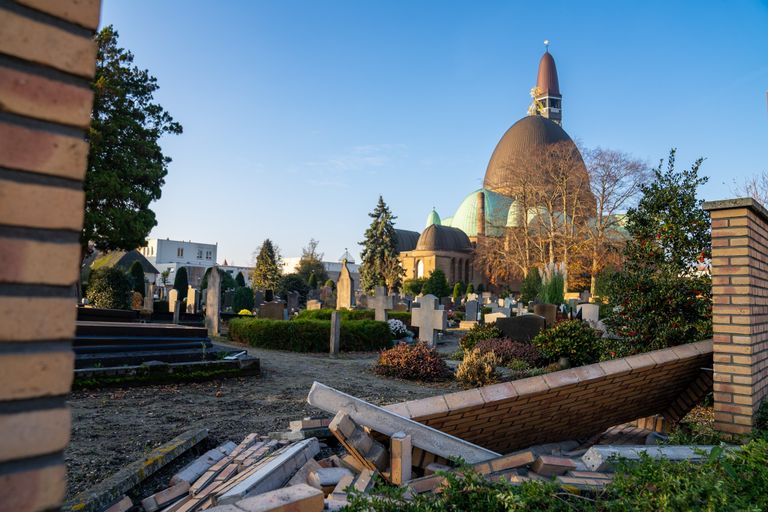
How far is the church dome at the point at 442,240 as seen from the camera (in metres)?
62.9

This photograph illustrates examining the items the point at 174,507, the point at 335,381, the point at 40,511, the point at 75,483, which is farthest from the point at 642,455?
the point at 335,381

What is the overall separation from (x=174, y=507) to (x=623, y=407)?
3.93 m

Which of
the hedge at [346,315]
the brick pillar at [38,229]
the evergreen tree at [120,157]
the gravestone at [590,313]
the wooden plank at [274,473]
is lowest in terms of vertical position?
the wooden plank at [274,473]

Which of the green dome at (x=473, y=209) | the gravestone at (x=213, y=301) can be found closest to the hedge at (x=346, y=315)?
the gravestone at (x=213, y=301)

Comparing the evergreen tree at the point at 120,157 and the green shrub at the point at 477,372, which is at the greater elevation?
the evergreen tree at the point at 120,157

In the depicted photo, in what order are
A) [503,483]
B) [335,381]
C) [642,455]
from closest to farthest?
[503,483] → [642,455] → [335,381]

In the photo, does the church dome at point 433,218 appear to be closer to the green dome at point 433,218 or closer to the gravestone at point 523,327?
the green dome at point 433,218

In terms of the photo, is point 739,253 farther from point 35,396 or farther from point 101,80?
point 101,80

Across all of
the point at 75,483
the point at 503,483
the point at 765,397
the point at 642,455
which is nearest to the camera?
the point at 503,483

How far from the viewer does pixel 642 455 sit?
11.3 ft

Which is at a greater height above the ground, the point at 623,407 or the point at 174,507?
the point at 623,407

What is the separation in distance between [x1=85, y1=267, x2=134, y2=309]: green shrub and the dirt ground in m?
14.1

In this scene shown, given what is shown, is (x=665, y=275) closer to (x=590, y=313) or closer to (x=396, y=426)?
(x=396, y=426)

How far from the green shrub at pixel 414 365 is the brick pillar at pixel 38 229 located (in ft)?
31.8
